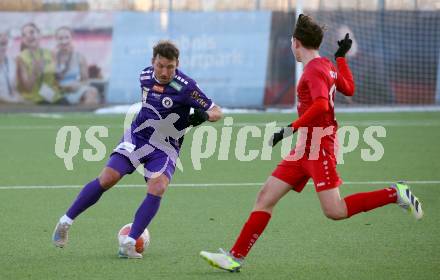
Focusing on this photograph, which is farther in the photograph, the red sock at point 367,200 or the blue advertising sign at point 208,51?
the blue advertising sign at point 208,51

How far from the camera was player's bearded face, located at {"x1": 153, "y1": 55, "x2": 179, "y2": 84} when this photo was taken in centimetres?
696

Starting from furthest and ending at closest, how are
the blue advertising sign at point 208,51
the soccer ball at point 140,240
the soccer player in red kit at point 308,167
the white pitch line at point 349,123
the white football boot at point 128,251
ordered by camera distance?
the blue advertising sign at point 208,51 → the white pitch line at point 349,123 → the soccer ball at point 140,240 → the white football boot at point 128,251 → the soccer player in red kit at point 308,167

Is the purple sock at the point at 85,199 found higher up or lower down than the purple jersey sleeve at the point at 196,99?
lower down

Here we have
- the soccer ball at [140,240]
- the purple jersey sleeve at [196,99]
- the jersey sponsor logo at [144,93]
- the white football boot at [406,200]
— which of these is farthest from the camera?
the jersey sponsor logo at [144,93]

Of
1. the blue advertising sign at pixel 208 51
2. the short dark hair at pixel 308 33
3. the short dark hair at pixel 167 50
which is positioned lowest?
the blue advertising sign at pixel 208 51

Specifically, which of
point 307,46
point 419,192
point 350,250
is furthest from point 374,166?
point 307,46

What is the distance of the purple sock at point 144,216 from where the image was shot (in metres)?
6.77

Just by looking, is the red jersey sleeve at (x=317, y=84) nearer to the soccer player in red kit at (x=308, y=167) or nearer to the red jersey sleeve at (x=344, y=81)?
the soccer player in red kit at (x=308, y=167)

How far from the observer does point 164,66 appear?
6965 millimetres

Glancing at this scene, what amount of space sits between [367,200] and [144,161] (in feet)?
5.71

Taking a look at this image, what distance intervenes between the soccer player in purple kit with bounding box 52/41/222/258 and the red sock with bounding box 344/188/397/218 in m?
1.20

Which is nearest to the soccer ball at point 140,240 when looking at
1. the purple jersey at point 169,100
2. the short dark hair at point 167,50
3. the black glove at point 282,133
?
the purple jersey at point 169,100

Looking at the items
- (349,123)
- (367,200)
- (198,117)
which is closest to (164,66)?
(198,117)

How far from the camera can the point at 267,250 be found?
23.0 ft
